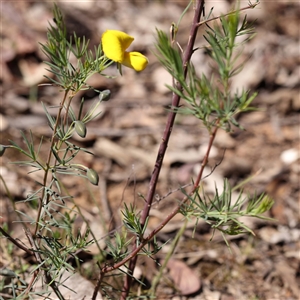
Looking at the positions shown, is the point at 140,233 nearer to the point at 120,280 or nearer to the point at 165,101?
the point at 120,280

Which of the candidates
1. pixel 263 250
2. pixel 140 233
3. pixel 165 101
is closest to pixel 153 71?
pixel 165 101

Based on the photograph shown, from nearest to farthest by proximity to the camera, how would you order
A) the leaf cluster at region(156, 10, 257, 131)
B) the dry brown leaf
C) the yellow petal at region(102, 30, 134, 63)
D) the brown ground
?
the leaf cluster at region(156, 10, 257, 131) → the yellow petal at region(102, 30, 134, 63) → the dry brown leaf → the brown ground

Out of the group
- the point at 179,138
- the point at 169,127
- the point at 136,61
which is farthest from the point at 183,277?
the point at 179,138

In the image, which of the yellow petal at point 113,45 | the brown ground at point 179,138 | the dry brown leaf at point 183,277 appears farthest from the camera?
the brown ground at point 179,138

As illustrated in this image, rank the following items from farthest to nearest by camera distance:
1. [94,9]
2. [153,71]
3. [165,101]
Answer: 1. [94,9]
2. [153,71]
3. [165,101]

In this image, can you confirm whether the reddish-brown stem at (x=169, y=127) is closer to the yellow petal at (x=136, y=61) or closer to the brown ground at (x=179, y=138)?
the yellow petal at (x=136, y=61)

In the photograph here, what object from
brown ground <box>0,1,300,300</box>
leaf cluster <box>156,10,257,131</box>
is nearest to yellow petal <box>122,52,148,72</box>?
leaf cluster <box>156,10,257,131</box>

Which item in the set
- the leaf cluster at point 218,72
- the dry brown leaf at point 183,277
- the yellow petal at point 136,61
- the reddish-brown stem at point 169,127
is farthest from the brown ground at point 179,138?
the leaf cluster at point 218,72

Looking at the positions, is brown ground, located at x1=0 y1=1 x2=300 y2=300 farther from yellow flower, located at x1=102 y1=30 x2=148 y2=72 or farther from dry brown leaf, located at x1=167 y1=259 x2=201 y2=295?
yellow flower, located at x1=102 y1=30 x2=148 y2=72
